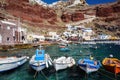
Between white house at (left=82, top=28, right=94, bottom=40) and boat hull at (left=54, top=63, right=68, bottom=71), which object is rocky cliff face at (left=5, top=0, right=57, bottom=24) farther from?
boat hull at (left=54, top=63, right=68, bottom=71)

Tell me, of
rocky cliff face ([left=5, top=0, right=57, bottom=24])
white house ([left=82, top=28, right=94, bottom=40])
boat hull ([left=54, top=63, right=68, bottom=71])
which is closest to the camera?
boat hull ([left=54, top=63, right=68, bottom=71])

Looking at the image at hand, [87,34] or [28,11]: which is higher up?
[28,11]

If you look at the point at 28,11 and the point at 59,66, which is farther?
the point at 28,11

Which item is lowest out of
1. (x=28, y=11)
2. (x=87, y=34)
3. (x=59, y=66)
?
(x=59, y=66)

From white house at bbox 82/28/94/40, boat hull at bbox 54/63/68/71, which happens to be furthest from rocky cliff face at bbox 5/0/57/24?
boat hull at bbox 54/63/68/71

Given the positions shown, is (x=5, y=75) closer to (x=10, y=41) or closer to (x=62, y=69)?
(x=62, y=69)

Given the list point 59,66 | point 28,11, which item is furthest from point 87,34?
point 59,66

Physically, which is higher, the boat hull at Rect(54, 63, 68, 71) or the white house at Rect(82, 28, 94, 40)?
the white house at Rect(82, 28, 94, 40)

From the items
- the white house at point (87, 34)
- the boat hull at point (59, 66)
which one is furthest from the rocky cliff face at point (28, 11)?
the boat hull at point (59, 66)

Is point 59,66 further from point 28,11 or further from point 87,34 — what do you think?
point 87,34

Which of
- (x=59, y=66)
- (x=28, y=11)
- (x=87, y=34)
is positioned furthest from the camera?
(x=87, y=34)

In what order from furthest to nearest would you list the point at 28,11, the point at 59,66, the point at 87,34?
the point at 87,34 → the point at 28,11 → the point at 59,66

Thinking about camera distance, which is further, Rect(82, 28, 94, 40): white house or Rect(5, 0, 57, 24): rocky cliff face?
Rect(82, 28, 94, 40): white house

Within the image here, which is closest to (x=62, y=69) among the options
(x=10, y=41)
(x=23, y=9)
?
(x=10, y=41)
